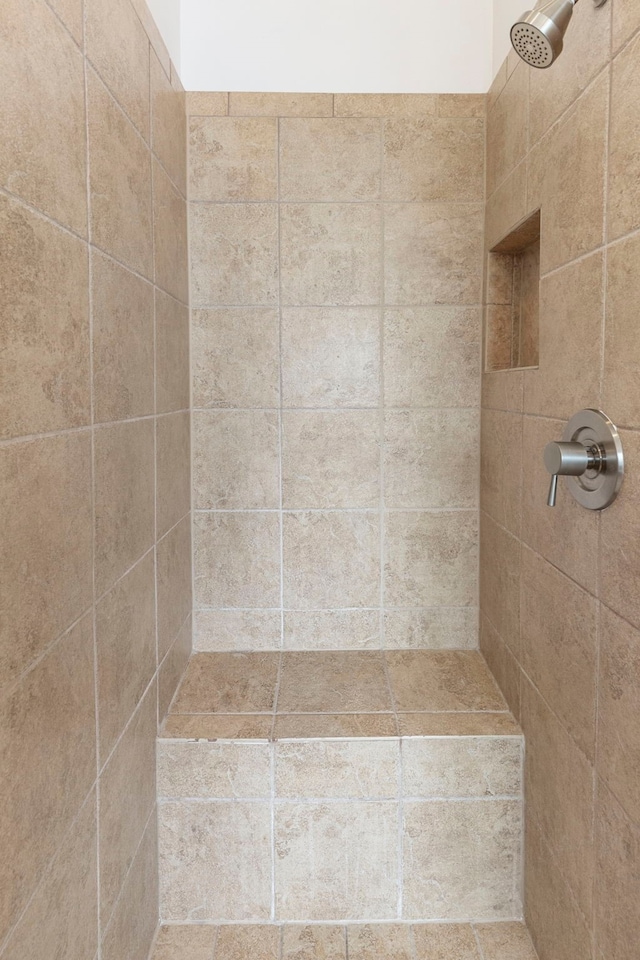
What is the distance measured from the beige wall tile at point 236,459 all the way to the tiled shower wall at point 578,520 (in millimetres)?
636

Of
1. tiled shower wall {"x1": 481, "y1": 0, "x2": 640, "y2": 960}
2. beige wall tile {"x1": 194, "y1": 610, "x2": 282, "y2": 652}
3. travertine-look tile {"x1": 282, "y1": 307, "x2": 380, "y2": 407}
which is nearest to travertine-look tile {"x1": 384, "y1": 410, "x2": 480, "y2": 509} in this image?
travertine-look tile {"x1": 282, "y1": 307, "x2": 380, "y2": 407}

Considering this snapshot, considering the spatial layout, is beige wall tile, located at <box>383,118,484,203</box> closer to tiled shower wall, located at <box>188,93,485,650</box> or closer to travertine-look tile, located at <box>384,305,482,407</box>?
tiled shower wall, located at <box>188,93,485,650</box>

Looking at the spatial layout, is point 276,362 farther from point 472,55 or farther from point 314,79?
point 472,55

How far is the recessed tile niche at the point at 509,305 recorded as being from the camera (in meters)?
1.63

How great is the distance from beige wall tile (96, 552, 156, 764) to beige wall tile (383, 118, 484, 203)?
120 centimetres

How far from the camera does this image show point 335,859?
140cm

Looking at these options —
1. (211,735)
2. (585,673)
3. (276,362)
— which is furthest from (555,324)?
(211,735)

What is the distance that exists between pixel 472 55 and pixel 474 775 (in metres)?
1.81

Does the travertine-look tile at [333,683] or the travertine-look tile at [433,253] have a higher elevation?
the travertine-look tile at [433,253]

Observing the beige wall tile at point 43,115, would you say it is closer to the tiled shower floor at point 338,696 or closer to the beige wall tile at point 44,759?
the beige wall tile at point 44,759

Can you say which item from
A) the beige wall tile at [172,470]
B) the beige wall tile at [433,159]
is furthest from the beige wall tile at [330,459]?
the beige wall tile at [433,159]

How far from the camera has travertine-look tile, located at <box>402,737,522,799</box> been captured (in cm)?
140

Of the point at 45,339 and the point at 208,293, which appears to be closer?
the point at 45,339

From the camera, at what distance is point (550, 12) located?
0.91 meters
